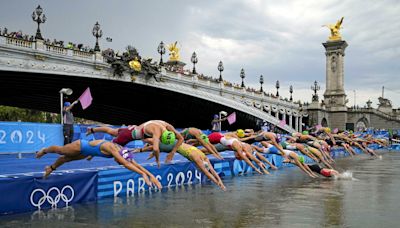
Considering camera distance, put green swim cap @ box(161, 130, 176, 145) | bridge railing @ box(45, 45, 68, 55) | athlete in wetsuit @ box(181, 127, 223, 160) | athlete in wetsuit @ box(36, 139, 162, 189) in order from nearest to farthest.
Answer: athlete in wetsuit @ box(36, 139, 162, 189)
green swim cap @ box(161, 130, 176, 145)
athlete in wetsuit @ box(181, 127, 223, 160)
bridge railing @ box(45, 45, 68, 55)

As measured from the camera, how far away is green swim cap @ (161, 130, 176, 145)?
12.5 metres

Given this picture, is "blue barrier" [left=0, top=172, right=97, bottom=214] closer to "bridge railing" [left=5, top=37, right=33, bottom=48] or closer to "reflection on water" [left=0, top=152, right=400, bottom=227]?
"reflection on water" [left=0, top=152, right=400, bottom=227]

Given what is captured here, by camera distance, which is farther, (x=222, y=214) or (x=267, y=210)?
(x=267, y=210)

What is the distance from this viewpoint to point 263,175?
73.1 ft

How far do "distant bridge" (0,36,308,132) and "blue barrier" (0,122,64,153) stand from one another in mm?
13856

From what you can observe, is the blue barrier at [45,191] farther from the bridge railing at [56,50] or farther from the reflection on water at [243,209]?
the bridge railing at [56,50]

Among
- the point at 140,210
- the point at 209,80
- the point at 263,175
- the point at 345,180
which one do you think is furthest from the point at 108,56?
the point at 140,210

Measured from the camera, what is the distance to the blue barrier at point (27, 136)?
2175 cm

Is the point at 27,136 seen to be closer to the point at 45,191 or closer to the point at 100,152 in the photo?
the point at 45,191

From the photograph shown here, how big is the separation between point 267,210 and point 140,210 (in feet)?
12.2

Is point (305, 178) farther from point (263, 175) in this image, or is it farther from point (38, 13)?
point (38, 13)

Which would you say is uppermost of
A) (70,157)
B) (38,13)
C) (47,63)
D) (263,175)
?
(38,13)

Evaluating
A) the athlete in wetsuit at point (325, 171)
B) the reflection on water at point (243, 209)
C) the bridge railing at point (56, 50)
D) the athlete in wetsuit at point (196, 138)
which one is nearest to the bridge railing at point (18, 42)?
the bridge railing at point (56, 50)

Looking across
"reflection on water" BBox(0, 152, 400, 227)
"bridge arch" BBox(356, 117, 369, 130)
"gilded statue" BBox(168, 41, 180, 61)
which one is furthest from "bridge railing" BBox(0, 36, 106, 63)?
"bridge arch" BBox(356, 117, 369, 130)
